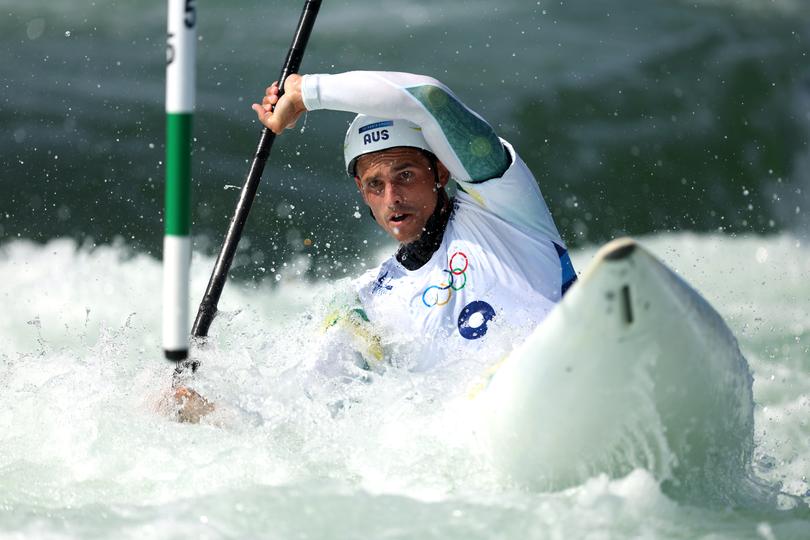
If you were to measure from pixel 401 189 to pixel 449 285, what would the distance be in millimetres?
390

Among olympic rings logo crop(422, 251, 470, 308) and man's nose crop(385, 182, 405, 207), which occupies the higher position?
man's nose crop(385, 182, 405, 207)

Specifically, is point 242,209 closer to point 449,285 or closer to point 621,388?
point 449,285

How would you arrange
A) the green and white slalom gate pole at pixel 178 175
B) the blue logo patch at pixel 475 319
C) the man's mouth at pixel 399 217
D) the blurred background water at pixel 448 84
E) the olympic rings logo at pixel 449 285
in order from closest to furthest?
the green and white slalom gate pole at pixel 178 175 → the blue logo patch at pixel 475 319 → the olympic rings logo at pixel 449 285 → the man's mouth at pixel 399 217 → the blurred background water at pixel 448 84

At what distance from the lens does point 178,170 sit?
9.47ft

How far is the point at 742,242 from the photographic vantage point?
8477 mm

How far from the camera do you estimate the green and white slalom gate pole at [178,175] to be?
2.88m

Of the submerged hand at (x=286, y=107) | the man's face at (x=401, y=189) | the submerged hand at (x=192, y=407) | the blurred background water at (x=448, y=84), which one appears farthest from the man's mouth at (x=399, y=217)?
the blurred background water at (x=448, y=84)

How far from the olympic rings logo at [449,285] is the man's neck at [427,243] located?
128 millimetres

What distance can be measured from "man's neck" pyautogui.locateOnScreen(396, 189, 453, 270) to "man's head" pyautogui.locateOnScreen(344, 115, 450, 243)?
2 centimetres

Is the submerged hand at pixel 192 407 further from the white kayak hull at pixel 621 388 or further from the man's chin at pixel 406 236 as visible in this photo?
the white kayak hull at pixel 621 388

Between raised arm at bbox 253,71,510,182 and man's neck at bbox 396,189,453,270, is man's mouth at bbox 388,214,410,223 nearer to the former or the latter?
man's neck at bbox 396,189,453,270

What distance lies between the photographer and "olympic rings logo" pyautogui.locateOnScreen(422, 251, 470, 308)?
3854 millimetres

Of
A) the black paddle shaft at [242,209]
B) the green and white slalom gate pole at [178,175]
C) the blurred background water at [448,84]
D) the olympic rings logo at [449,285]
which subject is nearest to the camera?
the green and white slalom gate pole at [178,175]

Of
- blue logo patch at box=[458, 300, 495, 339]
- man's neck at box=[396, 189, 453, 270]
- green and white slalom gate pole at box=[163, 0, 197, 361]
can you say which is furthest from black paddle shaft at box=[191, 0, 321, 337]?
green and white slalom gate pole at box=[163, 0, 197, 361]
